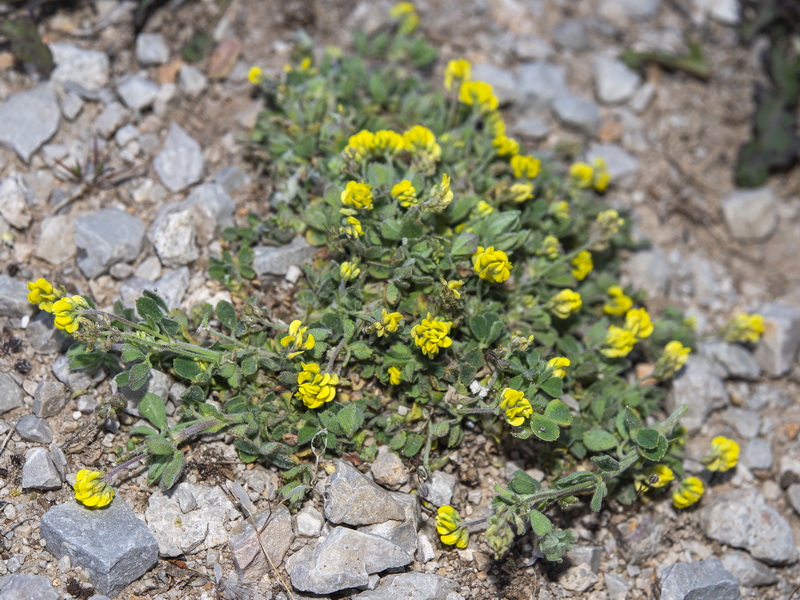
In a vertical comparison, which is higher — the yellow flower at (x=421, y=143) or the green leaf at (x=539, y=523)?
the yellow flower at (x=421, y=143)

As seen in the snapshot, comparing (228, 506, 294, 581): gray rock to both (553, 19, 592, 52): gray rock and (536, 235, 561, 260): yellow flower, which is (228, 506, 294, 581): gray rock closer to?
(536, 235, 561, 260): yellow flower

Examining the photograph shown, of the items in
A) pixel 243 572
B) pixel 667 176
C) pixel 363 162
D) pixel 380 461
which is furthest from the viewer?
pixel 667 176

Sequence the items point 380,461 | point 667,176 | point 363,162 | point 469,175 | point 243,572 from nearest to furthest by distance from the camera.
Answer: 1. point 243,572
2. point 380,461
3. point 363,162
4. point 469,175
5. point 667,176

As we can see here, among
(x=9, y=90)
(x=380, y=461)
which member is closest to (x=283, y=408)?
(x=380, y=461)

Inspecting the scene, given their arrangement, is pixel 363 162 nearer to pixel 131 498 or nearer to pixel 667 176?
pixel 131 498

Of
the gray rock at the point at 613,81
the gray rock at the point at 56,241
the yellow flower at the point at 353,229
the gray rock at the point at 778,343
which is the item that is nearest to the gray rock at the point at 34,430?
the gray rock at the point at 56,241

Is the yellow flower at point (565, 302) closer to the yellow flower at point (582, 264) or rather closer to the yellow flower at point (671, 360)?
the yellow flower at point (582, 264)
